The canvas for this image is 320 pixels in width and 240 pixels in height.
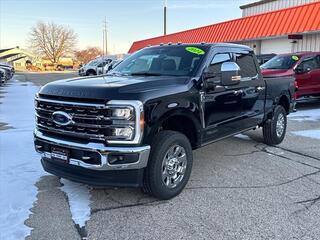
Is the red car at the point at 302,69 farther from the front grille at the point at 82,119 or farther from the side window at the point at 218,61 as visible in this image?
the front grille at the point at 82,119

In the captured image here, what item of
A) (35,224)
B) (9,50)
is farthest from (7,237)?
(9,50)

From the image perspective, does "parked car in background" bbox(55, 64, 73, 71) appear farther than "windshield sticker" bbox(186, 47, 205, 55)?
Yes

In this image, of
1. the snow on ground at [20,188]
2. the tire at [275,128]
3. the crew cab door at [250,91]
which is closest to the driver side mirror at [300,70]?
the tire at [275,128]

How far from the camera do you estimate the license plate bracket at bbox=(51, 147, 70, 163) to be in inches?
171

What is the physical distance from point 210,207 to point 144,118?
1325 millimetres

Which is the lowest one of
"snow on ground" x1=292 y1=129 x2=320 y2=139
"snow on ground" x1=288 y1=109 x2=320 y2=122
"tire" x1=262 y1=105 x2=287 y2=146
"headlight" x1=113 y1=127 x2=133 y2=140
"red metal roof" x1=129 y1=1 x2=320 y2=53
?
"snow on ground" x1=292 y1=129 x2=320 y2=139

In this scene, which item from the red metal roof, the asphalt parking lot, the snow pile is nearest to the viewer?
the asphalt parking lot

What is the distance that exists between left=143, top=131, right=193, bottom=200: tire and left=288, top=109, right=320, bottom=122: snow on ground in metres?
6.87

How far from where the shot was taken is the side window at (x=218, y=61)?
550 centimetres

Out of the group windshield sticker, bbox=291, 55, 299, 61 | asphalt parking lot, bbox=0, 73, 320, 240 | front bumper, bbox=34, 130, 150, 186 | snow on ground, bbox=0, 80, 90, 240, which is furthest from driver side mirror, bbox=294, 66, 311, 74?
front bumper, bbox=34, 130, 150, 186

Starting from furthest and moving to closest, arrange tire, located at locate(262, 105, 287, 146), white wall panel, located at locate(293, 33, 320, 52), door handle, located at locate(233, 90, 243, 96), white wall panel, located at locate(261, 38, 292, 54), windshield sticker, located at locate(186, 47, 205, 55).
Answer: white wall panel, located at locate(261, 38, 292, 54) → white wall panel, located at locate(293, 33, 320, 52) → tire, located at locate(262, 105, 287, 146) → door handle, located at locate(233, 90, 243, 96) → windshield sticker, located at locate(186, 47, 205, 55)

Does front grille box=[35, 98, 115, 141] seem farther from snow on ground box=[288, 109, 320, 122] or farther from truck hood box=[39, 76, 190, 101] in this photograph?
snow on ground box=[288, 109, 320, 122]

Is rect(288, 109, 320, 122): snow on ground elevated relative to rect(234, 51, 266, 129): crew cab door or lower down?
lower down

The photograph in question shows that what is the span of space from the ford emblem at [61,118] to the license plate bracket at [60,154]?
0.31m
